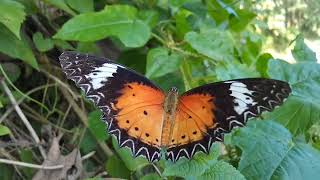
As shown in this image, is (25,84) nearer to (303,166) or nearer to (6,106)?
(6,106)

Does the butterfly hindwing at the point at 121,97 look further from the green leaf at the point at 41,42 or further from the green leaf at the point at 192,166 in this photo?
the green leaf at the point at 41,42

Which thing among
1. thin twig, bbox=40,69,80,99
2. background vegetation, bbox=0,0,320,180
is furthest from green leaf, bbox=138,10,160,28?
thin twig, bbox=40,69,80,99

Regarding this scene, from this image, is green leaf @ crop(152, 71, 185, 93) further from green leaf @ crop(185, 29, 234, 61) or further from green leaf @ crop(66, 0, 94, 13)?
green leaf @ crop(66, 0, 94, 13)

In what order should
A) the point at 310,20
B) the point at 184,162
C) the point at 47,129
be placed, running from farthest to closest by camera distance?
the point at 310,20
the point at 47,129
the point at 184,162

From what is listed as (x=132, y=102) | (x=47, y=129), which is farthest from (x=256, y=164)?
(x=47, y=129)

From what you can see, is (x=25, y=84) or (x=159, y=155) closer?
(x=159, y=155)

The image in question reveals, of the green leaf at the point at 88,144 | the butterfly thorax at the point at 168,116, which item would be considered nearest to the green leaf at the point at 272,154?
the butterfly thorax at the point at 168,116
